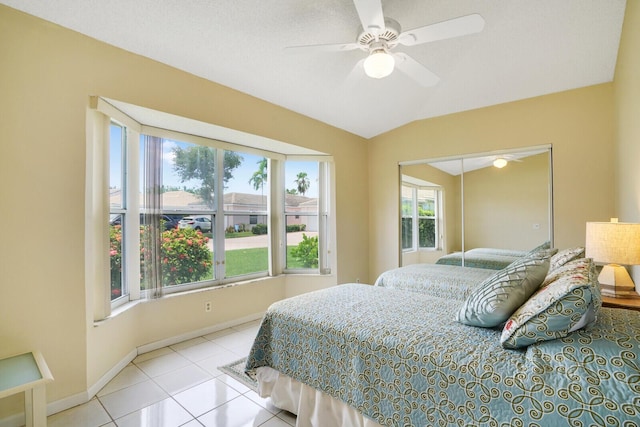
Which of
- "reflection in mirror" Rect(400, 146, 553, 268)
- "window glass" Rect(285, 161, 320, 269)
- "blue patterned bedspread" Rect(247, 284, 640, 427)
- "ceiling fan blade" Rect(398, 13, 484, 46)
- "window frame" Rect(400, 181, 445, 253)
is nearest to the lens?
"blue patterned bedspread" Rect(247, 284, 640, 427)

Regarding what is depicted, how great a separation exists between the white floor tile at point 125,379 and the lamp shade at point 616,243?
3.46 metres

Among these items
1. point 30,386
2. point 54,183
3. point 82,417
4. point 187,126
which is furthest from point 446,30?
point 82,417

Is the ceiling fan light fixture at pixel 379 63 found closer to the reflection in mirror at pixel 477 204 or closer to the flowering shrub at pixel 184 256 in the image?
the reflection in mirror at pixel 477 204

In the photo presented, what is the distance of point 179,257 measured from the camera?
11.0 feet

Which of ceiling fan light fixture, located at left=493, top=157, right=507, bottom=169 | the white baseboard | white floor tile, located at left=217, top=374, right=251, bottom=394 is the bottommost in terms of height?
white floor tile, located at left=217, top=374, right=251, bottom=394

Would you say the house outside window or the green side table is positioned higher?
the house outside window

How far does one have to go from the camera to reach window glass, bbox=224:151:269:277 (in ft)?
12.4

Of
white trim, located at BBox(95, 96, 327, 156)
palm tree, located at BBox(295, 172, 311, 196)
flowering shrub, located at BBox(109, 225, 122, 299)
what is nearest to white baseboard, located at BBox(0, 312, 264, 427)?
flowering shrub, located at BBox(109, 225, 122, 299)

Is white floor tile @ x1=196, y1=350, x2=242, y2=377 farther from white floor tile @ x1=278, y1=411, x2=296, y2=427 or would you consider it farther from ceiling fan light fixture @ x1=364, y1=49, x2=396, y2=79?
ceiling fan light fixture @ x1=364, y1=49, x2=396, y2=79

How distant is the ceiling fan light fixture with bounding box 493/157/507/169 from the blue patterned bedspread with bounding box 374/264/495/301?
130 cm

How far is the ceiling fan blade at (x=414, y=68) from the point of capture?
224 centimetres

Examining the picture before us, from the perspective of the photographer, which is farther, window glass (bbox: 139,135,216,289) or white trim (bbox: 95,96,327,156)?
window glass (bbox: 139,135,216,289)

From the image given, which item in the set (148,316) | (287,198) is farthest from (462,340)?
(287,198)

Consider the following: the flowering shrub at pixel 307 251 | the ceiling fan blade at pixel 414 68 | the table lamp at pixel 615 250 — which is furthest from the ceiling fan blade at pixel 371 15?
the flowering shrub at pixel 307 251
